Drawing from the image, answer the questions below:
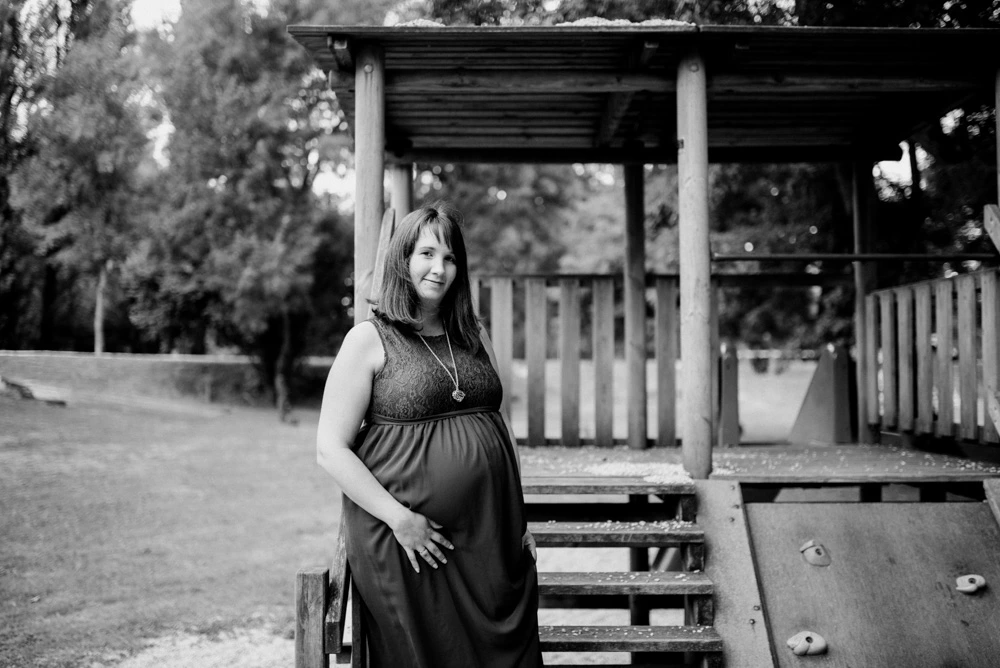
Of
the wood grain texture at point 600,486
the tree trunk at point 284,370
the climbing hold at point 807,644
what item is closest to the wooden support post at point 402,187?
the wood grain texture at point 600,486

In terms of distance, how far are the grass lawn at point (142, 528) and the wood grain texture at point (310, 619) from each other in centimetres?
275

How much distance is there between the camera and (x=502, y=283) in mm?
6078

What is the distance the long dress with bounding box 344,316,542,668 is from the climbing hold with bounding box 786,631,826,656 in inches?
61.5

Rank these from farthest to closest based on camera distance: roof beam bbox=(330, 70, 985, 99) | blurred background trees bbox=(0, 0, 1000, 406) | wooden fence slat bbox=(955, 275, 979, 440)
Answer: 1. blurred background trees bbox=(0, 0, 1000, 406)
2. wooden fence slat bbox=(955, 275, 979, 440)
3. roof beam bbox=(330, 70, 985, 99)

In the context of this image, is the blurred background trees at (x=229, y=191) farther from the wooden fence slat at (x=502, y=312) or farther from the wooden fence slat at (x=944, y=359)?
the wooden fence slat at (x=502, y=312)

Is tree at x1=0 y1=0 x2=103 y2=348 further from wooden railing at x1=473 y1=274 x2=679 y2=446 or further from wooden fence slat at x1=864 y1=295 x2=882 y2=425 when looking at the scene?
wooden fence slat at x1=864 y1=295 x2=882 y2=425

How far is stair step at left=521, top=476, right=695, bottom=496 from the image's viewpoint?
12.7ft

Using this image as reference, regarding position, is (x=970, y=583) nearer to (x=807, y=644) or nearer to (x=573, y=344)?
(x=807, y=644)

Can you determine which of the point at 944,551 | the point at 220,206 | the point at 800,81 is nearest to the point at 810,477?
the point at 944,551

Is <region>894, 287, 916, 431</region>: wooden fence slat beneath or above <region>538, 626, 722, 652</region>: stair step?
above

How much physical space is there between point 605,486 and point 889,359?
2.99 meters

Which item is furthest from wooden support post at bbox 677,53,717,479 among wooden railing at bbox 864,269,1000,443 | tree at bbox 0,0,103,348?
tree at bbox 0,0,103,348

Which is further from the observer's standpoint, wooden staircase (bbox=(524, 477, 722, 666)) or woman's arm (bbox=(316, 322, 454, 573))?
wooden staircase (bbox=(524, 477, 722, 666))

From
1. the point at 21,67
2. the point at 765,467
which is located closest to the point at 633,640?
the point at 765,467
